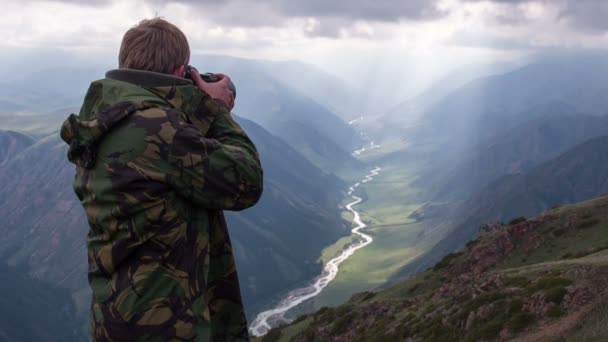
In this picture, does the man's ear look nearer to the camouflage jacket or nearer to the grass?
the camouflage jacket

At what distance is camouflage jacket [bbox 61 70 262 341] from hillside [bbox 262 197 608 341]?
14302 millimetres

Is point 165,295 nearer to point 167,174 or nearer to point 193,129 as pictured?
point 167,174

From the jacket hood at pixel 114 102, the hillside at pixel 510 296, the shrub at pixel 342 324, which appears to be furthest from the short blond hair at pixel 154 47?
the shrub at pixel 342 324

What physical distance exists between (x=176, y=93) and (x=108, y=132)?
867mm

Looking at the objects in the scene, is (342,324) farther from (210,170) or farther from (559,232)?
(210,170)

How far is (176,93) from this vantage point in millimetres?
6133

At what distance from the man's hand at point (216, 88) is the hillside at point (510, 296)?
14.3m

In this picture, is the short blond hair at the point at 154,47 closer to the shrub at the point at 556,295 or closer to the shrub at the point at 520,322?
the shrub at the point at 520,322

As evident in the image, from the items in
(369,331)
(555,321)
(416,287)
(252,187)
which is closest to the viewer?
(252,187)

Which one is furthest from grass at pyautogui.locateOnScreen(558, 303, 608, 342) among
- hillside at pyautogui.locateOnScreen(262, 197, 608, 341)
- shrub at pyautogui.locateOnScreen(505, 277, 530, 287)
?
shrub at pyautogui.locateOnScreen(505, 277, 530, 287)

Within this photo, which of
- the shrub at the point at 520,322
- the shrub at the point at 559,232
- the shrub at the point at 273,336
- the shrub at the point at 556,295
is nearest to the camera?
the shrub at the point at 520,322

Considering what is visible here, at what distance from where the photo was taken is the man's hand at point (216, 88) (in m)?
6.52

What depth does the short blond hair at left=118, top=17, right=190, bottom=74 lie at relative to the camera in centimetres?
614

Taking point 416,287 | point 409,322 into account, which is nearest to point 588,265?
point 409,322
